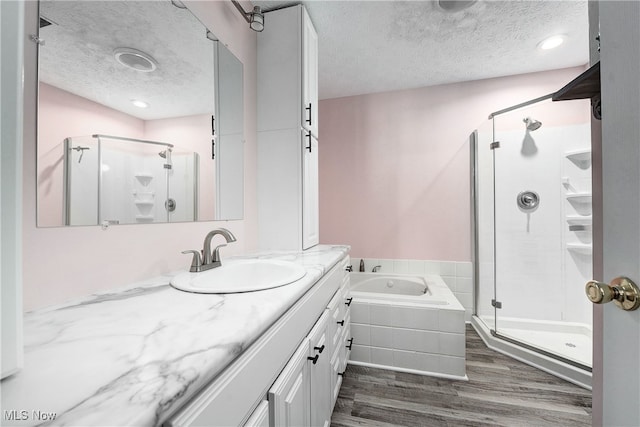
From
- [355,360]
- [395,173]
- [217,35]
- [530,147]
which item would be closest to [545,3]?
[530,147]

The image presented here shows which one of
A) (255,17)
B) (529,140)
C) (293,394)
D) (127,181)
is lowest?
(293,394)

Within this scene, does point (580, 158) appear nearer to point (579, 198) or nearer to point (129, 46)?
point (579, 198)

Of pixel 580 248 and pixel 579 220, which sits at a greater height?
pixel 579 220

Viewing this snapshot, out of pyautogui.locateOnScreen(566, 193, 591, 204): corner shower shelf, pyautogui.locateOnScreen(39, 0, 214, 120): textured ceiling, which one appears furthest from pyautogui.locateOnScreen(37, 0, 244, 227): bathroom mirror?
pyautogui.locateOnScreen(566, 193, 591, 204): corner shower shelf

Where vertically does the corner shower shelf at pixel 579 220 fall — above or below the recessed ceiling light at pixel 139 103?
below

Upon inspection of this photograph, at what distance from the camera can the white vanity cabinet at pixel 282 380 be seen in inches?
17.5

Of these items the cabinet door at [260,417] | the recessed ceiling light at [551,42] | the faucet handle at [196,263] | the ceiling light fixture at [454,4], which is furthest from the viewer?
the recessed ceiling light at [551,42]

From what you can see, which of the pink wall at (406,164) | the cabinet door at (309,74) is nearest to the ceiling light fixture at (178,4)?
the cabinet door at (309,74)

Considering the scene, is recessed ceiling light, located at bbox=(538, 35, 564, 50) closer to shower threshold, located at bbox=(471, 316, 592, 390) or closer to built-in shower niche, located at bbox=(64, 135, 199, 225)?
shower threshold, located at bbox=(471, 316, 592, 390)

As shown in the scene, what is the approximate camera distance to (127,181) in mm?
872

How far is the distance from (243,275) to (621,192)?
120 cm

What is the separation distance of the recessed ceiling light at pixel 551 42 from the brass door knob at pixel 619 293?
91.9 inches

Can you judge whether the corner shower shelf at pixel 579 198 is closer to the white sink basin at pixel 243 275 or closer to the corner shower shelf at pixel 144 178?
the white sink basin at pixel 243 275

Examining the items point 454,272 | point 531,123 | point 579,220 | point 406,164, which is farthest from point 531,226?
point 406,164
